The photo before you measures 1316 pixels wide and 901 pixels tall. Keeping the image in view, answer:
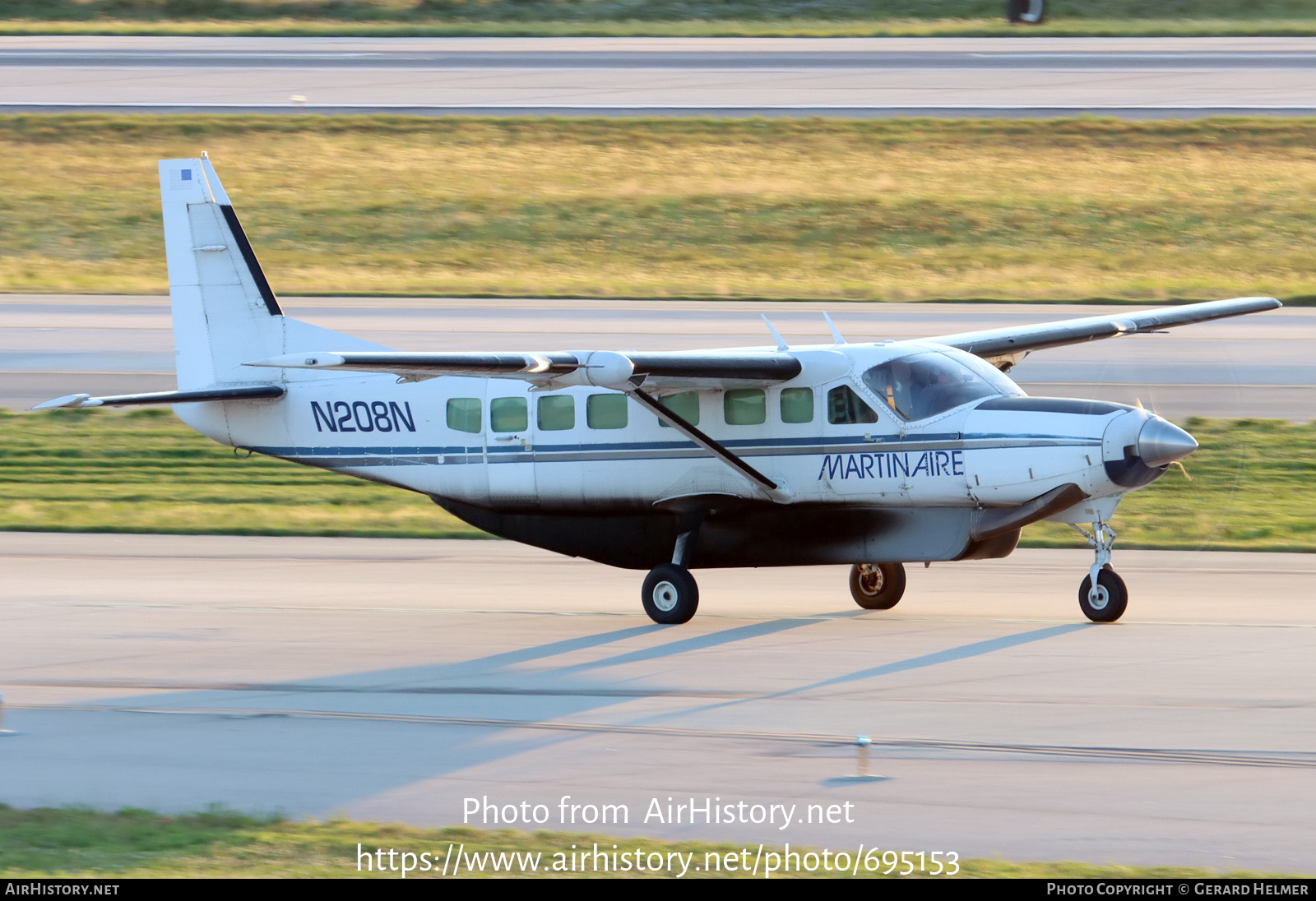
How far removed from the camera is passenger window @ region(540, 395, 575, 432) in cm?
1680

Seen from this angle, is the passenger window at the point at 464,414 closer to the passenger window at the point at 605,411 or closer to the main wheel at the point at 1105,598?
the passenger window at the point at 605,411

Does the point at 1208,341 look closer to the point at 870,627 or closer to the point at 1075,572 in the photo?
the point at 1075,572

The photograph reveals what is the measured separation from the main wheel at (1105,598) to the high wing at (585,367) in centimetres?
313

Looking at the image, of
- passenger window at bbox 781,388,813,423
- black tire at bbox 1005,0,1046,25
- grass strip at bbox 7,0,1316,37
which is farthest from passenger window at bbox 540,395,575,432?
black tire at bbox 1005,0,1046,25

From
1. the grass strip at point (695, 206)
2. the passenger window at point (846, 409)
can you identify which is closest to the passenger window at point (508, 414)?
the passenger window at point (846, 409)

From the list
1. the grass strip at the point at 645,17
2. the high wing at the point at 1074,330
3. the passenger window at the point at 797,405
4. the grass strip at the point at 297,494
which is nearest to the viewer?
the passenger window at the point at 797,405

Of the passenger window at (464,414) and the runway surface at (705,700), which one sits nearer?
the runway surface at (705,700)

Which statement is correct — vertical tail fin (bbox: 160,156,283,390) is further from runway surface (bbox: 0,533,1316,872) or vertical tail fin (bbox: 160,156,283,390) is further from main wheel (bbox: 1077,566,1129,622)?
main wheel (bbox: 1077,566,1129,622)

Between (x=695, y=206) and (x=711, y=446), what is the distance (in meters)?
27.7

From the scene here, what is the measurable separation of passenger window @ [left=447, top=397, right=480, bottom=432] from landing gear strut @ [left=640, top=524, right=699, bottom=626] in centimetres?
236

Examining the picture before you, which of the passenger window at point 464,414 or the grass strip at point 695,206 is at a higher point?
the grass strip at point 695,206

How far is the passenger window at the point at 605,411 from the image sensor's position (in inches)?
655

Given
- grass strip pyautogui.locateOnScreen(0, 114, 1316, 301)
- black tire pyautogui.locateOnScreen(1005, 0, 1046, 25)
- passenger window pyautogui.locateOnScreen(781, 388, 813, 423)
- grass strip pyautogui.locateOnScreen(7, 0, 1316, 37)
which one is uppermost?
grass strip pyautogui.locateOnScreen(7, 0, 1316, 37)

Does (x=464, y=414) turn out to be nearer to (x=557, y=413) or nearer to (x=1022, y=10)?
(x=557, y=413)
